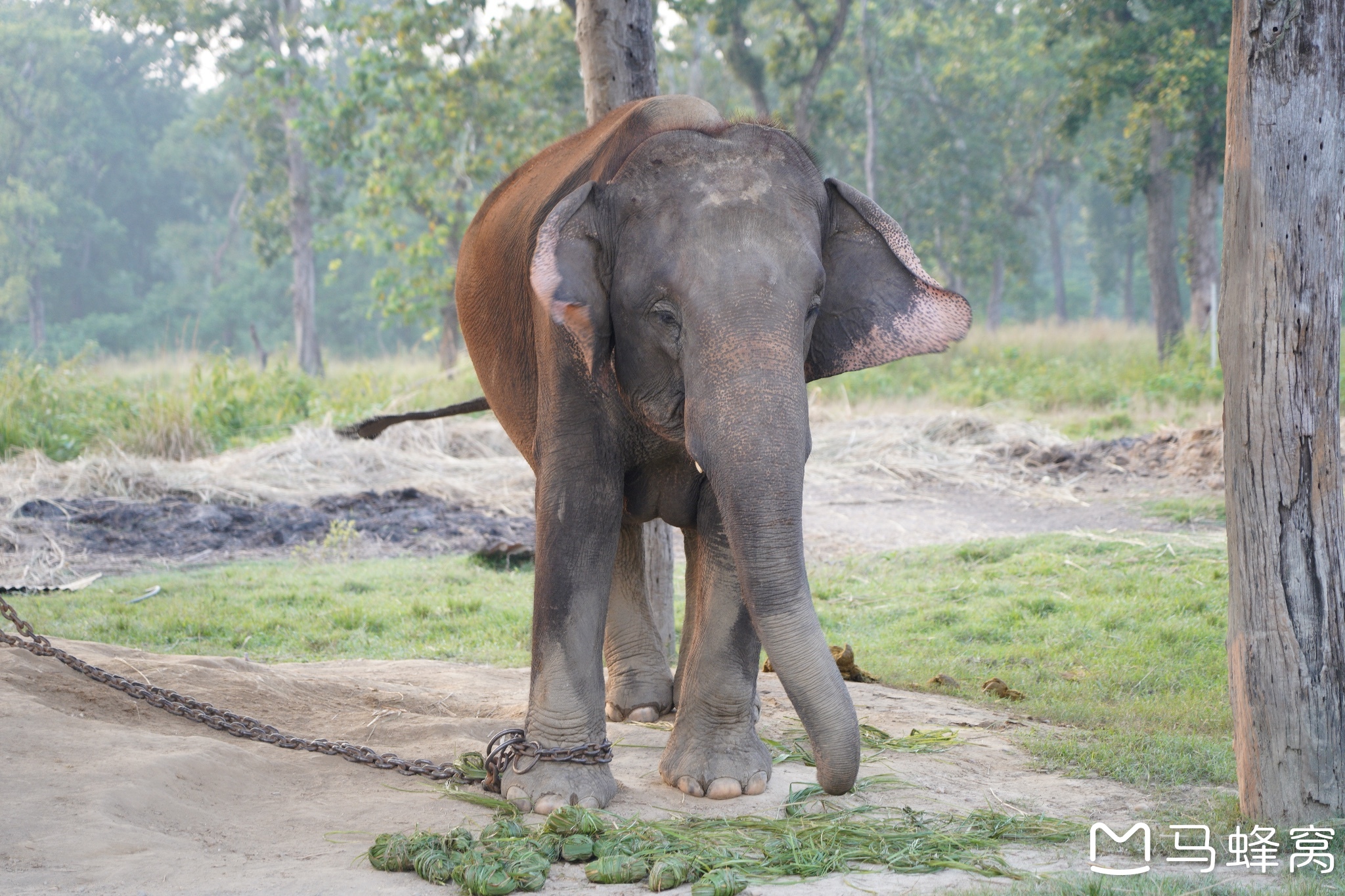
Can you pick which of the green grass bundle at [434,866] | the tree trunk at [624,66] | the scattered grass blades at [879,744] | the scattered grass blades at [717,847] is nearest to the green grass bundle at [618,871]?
the scattered grass blades at [717,847]

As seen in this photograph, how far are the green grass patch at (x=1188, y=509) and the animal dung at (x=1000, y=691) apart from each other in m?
5.30

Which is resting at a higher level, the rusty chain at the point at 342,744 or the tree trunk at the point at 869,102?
the tree trunk at the point at 869,102

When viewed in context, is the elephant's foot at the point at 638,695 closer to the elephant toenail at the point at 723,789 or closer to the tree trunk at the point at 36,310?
the elephant toenail at the point at 723,789

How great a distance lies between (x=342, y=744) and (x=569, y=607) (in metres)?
1.16

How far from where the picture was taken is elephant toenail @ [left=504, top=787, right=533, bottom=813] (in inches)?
171

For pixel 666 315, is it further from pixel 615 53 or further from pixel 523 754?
pixel 615 53

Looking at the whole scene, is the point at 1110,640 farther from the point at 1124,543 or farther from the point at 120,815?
the point at 120,815

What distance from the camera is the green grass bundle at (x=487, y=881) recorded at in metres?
3.42

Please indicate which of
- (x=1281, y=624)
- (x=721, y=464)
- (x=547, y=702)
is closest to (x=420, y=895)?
(x=547, y=702)

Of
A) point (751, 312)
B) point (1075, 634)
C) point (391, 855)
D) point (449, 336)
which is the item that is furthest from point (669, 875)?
point (449, 336)

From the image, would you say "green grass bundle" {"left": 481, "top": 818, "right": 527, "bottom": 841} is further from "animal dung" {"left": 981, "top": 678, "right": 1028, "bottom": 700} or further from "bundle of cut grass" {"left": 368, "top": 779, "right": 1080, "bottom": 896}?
"animal dung" {"left": 981, "top": 678, "right": 1028, "bottom": 700}

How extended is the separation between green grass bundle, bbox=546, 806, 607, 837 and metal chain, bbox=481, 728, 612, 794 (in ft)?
1.23

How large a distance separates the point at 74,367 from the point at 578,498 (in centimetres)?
1309

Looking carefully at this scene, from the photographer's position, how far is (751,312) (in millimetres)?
3791
